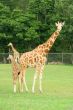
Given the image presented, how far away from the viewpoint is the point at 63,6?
171 feet

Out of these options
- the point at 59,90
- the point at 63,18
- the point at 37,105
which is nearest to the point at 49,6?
the point at 63,18

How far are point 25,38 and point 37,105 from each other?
1525 inches

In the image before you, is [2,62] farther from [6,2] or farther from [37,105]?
[37,105]

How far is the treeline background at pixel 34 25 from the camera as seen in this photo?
53219 millimetres

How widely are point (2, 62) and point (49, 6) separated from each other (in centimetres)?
870

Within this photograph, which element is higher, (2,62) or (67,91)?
(67,91)

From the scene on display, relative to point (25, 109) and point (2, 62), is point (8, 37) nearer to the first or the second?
point (2, 62)

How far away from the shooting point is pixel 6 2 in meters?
62.1

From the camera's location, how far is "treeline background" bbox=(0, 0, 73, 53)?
5322 cm

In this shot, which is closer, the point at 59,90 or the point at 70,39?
the point at 59,90

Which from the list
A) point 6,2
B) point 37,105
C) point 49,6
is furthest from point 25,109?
point 6,2

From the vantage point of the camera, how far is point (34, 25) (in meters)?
54.4

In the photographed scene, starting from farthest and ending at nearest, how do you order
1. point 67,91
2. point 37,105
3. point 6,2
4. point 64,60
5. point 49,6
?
point 6,2, point 49,6, point 64,60, point 67,91, point 37,105

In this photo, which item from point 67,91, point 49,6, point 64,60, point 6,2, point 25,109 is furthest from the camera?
point 6,2
